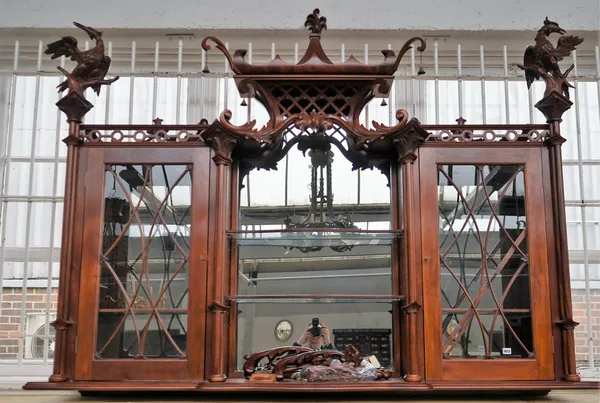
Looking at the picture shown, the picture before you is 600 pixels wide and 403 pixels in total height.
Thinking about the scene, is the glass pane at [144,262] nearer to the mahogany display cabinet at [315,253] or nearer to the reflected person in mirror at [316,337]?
the mahogany display cabinet at [315,253]

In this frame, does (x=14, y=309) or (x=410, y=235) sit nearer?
(x=410, y=235)

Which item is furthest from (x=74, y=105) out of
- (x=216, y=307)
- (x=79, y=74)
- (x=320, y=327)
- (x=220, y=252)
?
(x=320, y=327)

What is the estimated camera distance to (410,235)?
5.97ft

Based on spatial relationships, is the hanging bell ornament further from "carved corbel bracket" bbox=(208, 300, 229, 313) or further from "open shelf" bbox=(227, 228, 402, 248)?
"carved corbel bracket" bbox=(208, 300, 229, 313)

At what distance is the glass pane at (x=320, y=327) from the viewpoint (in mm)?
1845

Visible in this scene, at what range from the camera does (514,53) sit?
2.57 m

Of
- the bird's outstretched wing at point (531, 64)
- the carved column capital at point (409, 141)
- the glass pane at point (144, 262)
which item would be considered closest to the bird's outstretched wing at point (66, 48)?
the glass pane at point (144, 262)

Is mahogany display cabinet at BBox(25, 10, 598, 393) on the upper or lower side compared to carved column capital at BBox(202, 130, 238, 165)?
lower

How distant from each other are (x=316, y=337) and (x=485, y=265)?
48 cm

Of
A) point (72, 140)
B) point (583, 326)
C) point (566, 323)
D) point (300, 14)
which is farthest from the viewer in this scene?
point (300, 14)

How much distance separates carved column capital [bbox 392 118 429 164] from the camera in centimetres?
184

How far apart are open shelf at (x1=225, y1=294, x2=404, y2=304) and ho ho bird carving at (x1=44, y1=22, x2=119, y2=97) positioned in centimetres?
70

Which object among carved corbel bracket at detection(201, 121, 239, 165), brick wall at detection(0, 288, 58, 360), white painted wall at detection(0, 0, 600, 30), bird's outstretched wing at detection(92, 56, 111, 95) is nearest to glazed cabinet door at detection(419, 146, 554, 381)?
carved corbel bracket at detection(201, 121, 239, 165)

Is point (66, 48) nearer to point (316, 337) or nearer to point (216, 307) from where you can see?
point (216, 307)
